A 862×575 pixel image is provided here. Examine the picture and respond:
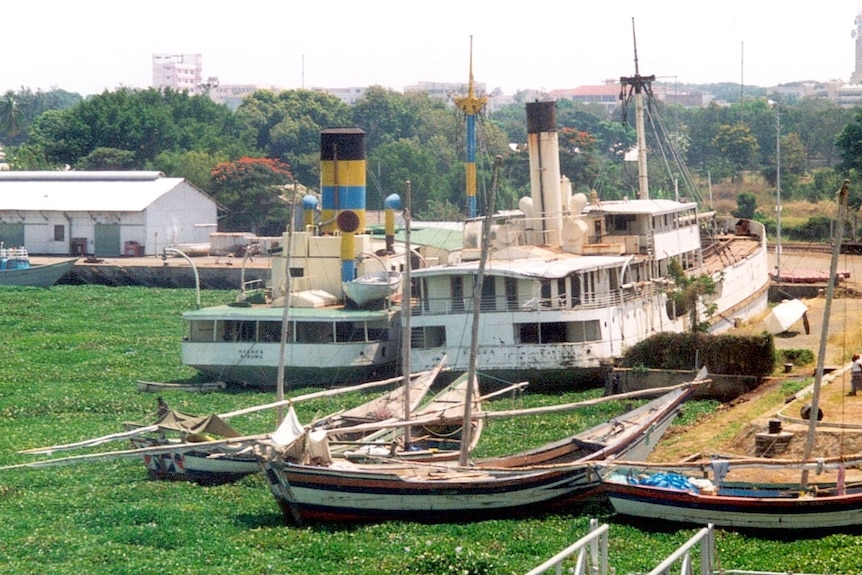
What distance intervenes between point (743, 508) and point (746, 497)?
28cm

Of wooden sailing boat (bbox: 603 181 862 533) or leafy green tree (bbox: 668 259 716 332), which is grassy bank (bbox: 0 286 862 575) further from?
leafy green tree (bbox: 668 259 716 332)

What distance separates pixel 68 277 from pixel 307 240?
32075mm

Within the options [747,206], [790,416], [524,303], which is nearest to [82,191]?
[747,206]

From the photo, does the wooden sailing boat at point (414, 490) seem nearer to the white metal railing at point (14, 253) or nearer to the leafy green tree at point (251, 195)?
the white metal railing at point (14, 253)

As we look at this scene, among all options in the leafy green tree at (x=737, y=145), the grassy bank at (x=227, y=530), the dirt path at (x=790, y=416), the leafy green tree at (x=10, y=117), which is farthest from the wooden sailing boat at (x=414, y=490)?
the leafy green tree at (x=10, y=117)

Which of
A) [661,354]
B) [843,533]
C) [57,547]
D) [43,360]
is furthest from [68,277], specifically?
[843,533]

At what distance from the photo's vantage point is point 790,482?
27.8 meters

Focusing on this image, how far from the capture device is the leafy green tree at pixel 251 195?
9775 cm

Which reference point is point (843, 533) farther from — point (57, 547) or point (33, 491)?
point (33, 491)

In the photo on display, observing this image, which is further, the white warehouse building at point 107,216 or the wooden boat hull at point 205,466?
the white warehouse building at point 107,216

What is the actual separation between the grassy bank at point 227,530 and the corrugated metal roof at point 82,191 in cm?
4281

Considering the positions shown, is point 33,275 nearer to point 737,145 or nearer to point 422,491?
point 422,491

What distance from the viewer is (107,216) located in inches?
3396

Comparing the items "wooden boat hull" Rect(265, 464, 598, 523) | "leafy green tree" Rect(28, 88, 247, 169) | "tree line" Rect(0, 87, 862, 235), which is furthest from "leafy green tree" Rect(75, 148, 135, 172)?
"wooden boat hull" Rect(265, 464, 598, 523)
